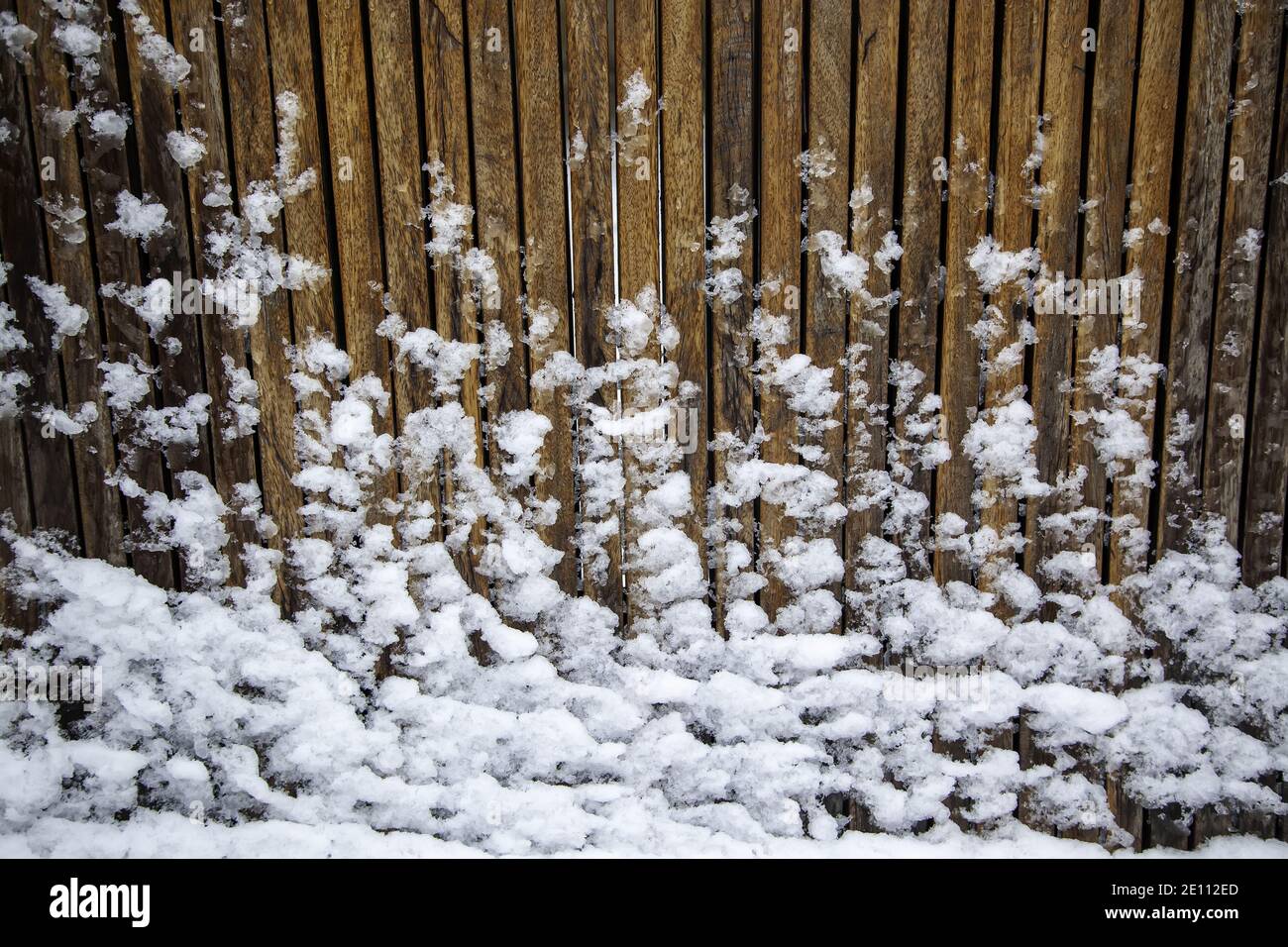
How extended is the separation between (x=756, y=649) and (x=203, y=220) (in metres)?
1.84

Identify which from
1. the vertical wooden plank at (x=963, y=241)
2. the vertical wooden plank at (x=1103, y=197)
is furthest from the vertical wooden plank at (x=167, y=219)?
the vertical wooden plank at (x=1103, y=197)

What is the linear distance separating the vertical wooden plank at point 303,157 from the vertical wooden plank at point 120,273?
1.04 ft

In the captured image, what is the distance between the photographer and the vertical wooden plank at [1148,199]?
218 centimetres

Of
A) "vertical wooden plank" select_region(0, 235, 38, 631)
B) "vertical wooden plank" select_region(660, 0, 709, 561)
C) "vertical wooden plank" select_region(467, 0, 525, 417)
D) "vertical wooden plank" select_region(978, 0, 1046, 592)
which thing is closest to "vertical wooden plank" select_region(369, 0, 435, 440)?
"vertical wooden plank" select_region(467, 0, 525, 417)

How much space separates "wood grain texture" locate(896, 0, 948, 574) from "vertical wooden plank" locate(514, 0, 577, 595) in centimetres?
69

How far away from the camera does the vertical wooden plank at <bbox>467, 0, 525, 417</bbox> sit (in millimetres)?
2160

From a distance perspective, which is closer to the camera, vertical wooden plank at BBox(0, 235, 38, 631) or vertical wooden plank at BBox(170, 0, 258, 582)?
vertical wooden plank at BBox(170, 0, 258, 582)

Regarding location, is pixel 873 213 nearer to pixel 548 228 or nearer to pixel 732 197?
pixel 732 197

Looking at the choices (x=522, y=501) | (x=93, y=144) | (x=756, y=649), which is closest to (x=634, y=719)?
(x=756, y=649)
